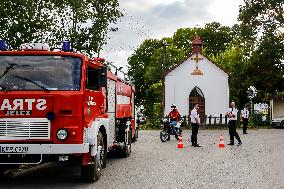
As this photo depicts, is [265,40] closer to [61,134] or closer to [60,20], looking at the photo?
[60,20]

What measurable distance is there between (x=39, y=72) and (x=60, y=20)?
27.6 metres

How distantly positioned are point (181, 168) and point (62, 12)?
26.0 meters

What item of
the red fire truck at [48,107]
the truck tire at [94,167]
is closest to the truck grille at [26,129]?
the red fire truck at [48,107]

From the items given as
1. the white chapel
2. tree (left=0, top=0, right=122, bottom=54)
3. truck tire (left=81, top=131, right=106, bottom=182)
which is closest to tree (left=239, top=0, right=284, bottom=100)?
the white chapel

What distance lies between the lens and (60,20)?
36938mm

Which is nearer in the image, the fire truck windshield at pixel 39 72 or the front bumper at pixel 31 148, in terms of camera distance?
the front bumper at pixel 31 148

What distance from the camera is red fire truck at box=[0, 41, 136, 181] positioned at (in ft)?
31.4

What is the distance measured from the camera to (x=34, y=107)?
9.61 metres

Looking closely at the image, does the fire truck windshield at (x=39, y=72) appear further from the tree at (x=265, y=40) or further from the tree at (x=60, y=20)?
the tree at (x=265, y=40)

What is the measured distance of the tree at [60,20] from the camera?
96.9 feet

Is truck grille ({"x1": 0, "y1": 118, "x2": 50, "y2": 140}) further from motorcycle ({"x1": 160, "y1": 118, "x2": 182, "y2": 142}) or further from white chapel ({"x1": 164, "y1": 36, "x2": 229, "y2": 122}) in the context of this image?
white chapel ({"x1": 164, "y1": 36, "x2": 229, "y2": 122})

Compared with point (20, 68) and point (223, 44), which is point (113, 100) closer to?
point (20, 68)

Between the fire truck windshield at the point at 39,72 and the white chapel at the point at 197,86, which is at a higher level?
the white chapel at the point at 197,86

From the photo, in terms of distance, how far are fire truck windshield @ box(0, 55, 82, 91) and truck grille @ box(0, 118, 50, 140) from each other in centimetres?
62
